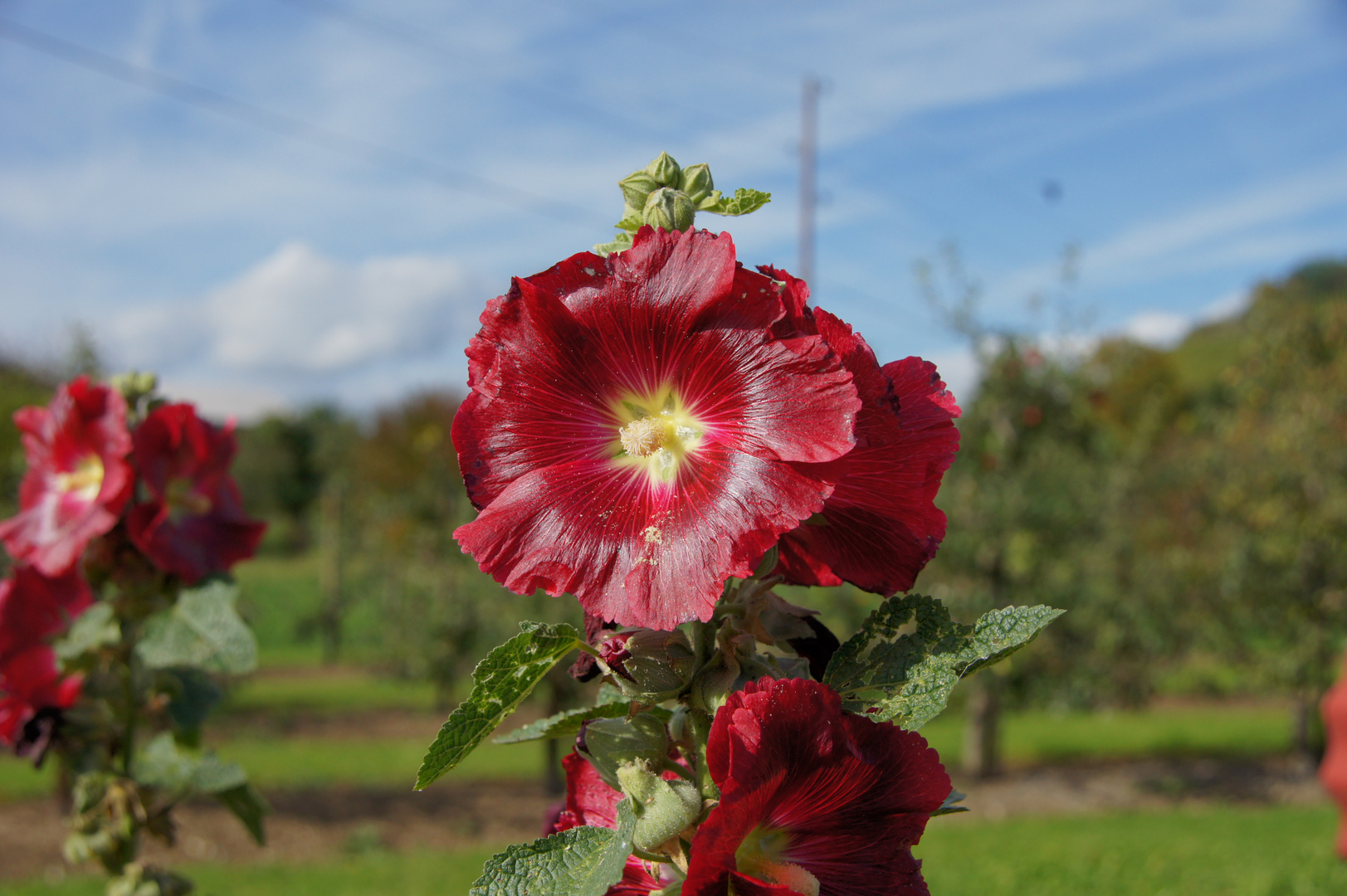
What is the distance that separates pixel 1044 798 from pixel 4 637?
12229mm

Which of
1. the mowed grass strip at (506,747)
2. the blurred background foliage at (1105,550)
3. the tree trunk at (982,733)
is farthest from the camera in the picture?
the mowed grass strip at (506,747)

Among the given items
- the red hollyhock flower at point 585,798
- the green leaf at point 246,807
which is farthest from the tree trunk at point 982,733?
the red hollyhock flower at point 585,798

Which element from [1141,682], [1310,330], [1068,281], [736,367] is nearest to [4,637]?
[736,367]

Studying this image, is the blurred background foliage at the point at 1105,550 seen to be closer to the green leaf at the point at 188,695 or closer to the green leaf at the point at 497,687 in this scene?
the green leaf at the point at 188,695

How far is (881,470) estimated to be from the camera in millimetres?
831

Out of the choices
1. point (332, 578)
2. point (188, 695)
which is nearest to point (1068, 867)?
point (188, 695)

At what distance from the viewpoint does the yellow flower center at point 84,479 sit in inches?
78.7

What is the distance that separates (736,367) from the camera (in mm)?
812

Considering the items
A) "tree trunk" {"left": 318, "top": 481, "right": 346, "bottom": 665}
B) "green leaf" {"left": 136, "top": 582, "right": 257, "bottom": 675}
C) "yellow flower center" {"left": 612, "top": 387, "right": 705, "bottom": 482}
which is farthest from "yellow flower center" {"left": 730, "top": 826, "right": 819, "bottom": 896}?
"tree trunk" {"left": 318, "top": 481, "right": 346, "bottom": 665}

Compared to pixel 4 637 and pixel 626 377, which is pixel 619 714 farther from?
pixel 4 637

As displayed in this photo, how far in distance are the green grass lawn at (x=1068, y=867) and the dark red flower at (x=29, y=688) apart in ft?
18.9

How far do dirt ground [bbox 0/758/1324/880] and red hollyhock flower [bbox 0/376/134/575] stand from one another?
296 inches

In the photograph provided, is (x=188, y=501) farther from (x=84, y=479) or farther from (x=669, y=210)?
Result: (x=669, y=210)

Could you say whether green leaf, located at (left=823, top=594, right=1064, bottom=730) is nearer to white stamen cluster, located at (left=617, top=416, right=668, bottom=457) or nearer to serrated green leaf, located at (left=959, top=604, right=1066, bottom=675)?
serrated green leaf, located at (left=959, top=604, right=1066, bottom=675)
